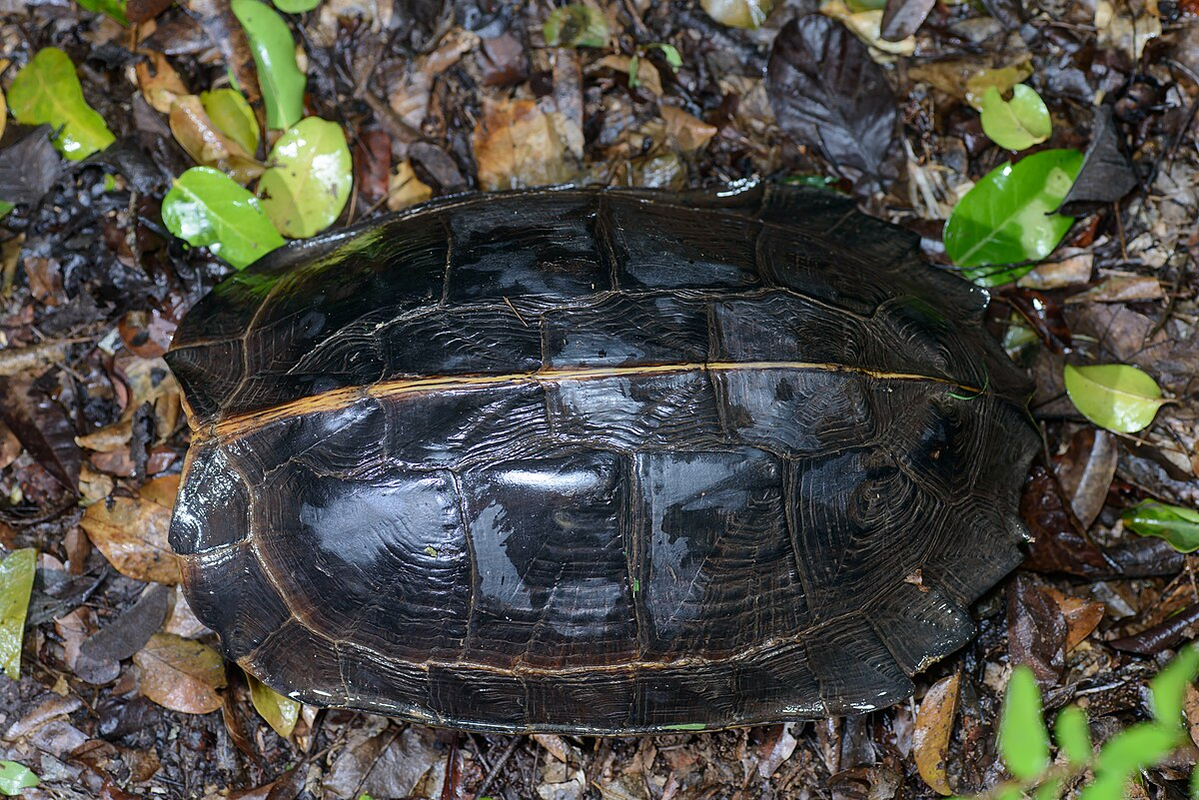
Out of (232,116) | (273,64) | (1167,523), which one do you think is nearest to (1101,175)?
(1167,523)

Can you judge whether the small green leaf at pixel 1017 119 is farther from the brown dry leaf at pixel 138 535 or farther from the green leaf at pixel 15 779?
the green leaf at pixel 15 779

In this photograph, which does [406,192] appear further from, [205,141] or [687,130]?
[687,130]

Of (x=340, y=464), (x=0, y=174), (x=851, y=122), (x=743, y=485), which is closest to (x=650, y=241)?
(x=743, y=485)

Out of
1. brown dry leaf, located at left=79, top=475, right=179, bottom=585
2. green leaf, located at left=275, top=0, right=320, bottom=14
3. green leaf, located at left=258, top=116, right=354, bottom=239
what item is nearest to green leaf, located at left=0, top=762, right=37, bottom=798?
brown dry leaf, located at left=79, top=475, right=179, bottom=585

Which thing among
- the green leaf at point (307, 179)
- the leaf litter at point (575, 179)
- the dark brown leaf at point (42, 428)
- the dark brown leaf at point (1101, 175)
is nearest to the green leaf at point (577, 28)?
the leaf litter at point (575, 179)

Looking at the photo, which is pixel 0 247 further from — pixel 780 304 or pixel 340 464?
pixel 780 304
